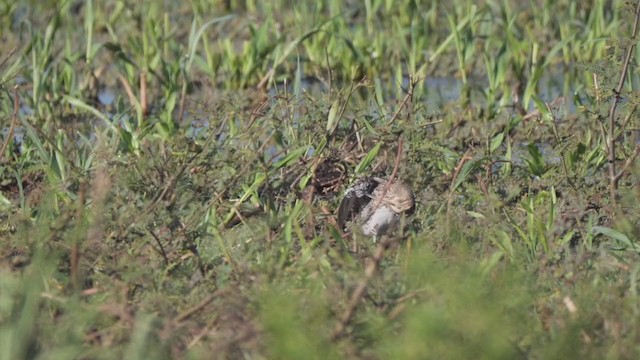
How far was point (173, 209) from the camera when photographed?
371 centimetres

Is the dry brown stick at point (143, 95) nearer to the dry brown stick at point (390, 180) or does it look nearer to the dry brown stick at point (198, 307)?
the dry brown stick at point (390, 180)

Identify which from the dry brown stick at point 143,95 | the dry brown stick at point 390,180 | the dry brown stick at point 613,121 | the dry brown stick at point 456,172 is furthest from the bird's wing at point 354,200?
the dry brown stick at point 143,95

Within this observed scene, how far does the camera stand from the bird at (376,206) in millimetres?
4094

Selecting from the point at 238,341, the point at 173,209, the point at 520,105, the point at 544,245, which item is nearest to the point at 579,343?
the point at 238,341

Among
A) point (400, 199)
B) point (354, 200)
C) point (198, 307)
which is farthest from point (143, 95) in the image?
point (198, 307)

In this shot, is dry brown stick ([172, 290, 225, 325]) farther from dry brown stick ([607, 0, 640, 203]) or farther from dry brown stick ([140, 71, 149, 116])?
dry brown stick ([140, 71, 149, 116])

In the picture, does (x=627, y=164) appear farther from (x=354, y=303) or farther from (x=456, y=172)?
(x=354, y=303)

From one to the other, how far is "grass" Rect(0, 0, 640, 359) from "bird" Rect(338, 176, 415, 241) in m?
0.07

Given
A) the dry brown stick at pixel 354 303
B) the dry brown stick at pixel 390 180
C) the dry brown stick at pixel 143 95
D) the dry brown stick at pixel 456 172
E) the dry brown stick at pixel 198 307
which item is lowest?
the dry brown stick at pixel 143 95

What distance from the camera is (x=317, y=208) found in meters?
4.13

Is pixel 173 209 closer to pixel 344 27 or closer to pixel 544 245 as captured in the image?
pixel 544 245

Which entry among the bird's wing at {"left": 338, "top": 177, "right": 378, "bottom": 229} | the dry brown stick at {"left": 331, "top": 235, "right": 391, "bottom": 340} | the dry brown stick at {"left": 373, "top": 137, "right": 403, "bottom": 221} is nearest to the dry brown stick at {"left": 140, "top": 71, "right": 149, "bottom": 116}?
the bird's wing at {"left": 338, "top": 177, "right": 378, "bottom": 229}

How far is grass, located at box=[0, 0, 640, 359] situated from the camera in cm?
282

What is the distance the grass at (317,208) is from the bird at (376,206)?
0.22 feet
